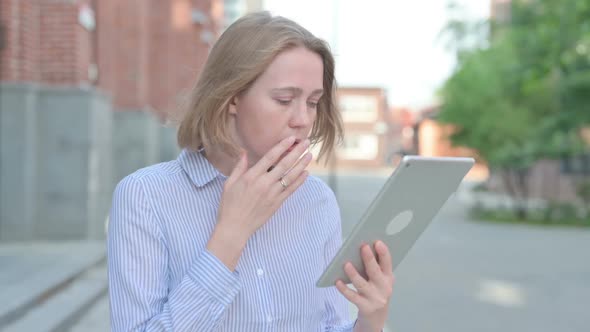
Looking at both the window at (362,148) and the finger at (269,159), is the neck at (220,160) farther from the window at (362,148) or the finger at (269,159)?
the window at (362,148)

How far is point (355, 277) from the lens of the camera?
173 cm

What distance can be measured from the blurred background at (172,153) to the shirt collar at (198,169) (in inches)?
11.8

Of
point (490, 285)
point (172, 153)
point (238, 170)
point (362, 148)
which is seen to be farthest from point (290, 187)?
point (362, 148)

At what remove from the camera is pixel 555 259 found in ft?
39.5

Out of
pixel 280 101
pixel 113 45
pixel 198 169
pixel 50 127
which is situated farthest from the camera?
pixel 113 45

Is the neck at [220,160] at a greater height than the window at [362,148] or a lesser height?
greater

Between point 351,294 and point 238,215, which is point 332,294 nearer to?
point 351,294

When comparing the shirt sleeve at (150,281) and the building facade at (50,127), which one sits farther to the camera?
the building facade at (50,127)

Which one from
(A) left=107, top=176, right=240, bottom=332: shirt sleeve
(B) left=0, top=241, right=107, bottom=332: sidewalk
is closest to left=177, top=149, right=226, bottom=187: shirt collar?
(A) left=107, top=176, right=240, bottom=332: shirt sleeve

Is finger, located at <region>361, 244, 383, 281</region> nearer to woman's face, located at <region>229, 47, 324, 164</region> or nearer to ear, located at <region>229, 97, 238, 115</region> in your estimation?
woman's face, located at <region>229, 47, 324, 164</region>

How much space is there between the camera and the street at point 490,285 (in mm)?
6949

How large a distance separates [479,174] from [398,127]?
1524 inches

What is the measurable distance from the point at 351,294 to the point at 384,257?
0.12 meters

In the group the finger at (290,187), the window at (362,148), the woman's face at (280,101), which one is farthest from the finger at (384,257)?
the window at (362,148)
